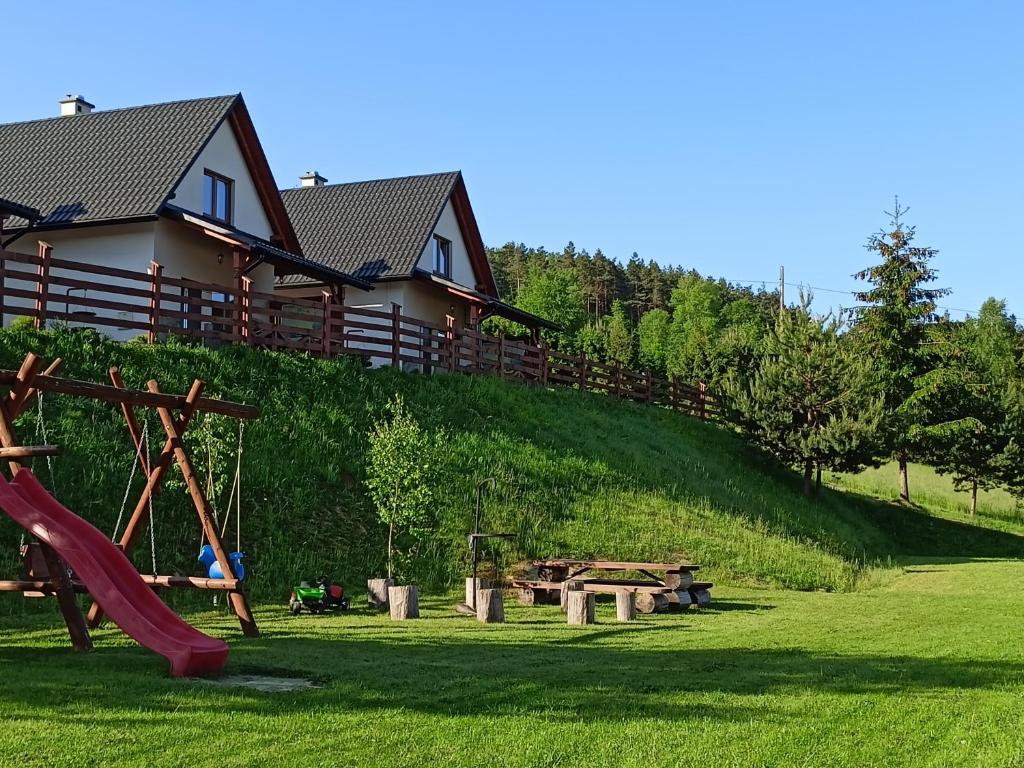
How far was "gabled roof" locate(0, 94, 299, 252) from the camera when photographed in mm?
25719

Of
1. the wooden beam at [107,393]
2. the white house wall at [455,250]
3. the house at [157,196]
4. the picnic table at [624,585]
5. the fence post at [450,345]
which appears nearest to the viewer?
the wooden beam at [107,393]

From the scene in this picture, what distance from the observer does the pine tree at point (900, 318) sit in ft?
125

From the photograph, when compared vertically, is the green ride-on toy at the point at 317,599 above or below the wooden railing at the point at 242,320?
below

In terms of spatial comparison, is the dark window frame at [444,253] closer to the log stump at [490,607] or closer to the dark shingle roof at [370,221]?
the dark shingle roof at [370,221]

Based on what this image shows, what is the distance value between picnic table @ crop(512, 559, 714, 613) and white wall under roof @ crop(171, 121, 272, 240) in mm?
13949

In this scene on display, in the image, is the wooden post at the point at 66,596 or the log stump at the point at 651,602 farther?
the log stump at the point at 651,602

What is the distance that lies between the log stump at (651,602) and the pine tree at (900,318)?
78.1ft

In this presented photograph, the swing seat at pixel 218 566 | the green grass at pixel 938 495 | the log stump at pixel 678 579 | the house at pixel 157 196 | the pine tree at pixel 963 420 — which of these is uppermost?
the house at pixel 157 196

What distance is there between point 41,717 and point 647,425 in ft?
88.4

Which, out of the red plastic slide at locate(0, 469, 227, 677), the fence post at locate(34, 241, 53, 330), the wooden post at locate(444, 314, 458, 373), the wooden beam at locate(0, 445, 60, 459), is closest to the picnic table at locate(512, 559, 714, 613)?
the red plastic slide at locate(0, 469, 227, 677)

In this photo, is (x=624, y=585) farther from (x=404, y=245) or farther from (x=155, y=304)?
(x=404, y=245)

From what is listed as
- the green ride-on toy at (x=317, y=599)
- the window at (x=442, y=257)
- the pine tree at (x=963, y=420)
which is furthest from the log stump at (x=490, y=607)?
the pine tree at (x=963, y=420)

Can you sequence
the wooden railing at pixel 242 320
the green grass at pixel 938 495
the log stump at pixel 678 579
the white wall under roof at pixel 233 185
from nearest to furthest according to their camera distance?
the log stump at pixel 678 579, the wooden railing at pixel 242 320, the white wall under roof at pixel 233 185, the green grass at pixel 938 495

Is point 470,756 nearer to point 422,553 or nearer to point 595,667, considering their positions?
point 595,667
